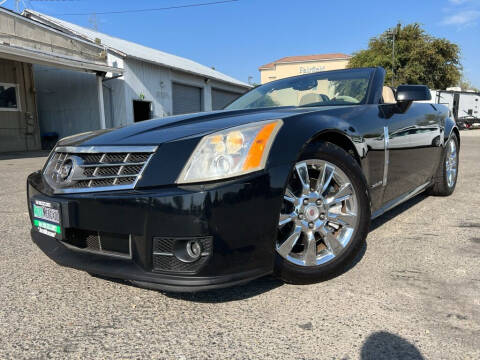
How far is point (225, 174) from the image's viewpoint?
1.70m

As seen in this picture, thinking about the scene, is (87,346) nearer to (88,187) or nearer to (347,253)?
(88,187)

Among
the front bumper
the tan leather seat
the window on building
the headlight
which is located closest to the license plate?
the front bumper

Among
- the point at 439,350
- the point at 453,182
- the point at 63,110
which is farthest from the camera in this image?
the point at 63,110

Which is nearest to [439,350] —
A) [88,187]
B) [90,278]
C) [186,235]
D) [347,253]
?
[347,253]

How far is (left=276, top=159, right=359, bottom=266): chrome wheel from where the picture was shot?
2012 millimetres

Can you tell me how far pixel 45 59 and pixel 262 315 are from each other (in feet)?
40.7

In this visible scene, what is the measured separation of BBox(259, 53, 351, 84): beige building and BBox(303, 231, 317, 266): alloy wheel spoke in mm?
72494

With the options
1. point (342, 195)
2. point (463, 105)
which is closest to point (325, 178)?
point (342, 195)

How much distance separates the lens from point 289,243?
1.98m

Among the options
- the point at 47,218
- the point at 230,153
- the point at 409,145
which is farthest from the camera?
the point at 409,145

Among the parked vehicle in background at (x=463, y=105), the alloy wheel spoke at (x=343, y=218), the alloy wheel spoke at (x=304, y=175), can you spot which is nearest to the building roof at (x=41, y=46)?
the alloy wheel spoke at (x=304, y=175)

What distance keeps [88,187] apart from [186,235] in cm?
60

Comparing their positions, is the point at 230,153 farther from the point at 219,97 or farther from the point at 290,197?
the point at 219,97

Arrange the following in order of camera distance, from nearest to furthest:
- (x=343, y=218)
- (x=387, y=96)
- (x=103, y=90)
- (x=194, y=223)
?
(x=194, y=223) → (x=343, y=218) → (x=387, y=96) → (x=103, y=90)
